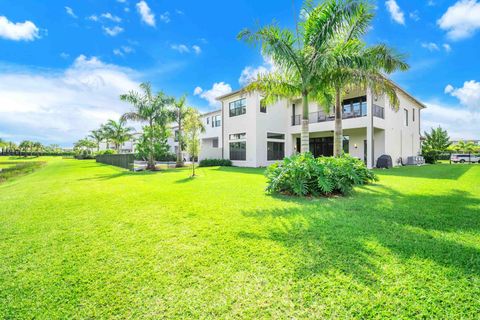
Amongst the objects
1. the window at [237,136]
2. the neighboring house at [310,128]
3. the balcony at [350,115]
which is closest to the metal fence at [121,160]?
the neighboring house at [310,128]

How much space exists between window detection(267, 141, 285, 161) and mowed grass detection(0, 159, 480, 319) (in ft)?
52.0

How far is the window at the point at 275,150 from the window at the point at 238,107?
4.00 m

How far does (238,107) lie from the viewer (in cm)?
2244

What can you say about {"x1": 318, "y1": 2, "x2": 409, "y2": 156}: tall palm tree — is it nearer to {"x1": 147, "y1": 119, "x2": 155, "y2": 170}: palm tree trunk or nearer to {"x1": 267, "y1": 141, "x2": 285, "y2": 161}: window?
{"x1": 267, "y1": 141, "x2": 285, "y2": 161}: window

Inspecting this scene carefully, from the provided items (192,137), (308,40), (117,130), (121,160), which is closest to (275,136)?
(192,137)

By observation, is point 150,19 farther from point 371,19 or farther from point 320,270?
point 320,270

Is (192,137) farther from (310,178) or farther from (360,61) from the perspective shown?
(360,61)

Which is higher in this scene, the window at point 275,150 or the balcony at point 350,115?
the balcony at point 350,115

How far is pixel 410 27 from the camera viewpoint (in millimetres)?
14078

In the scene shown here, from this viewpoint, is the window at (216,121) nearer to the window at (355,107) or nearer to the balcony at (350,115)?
the balcony at (350,115)

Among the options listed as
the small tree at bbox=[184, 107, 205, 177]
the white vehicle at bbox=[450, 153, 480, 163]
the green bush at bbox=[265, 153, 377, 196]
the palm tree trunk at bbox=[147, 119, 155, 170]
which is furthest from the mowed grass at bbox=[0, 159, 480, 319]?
the white vehicle at bbox=[450, 153, 480, 163]

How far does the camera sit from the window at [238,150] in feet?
71.6

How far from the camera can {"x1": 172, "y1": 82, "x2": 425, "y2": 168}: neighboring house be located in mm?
18750

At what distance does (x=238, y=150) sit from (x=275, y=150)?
11.8 feet
